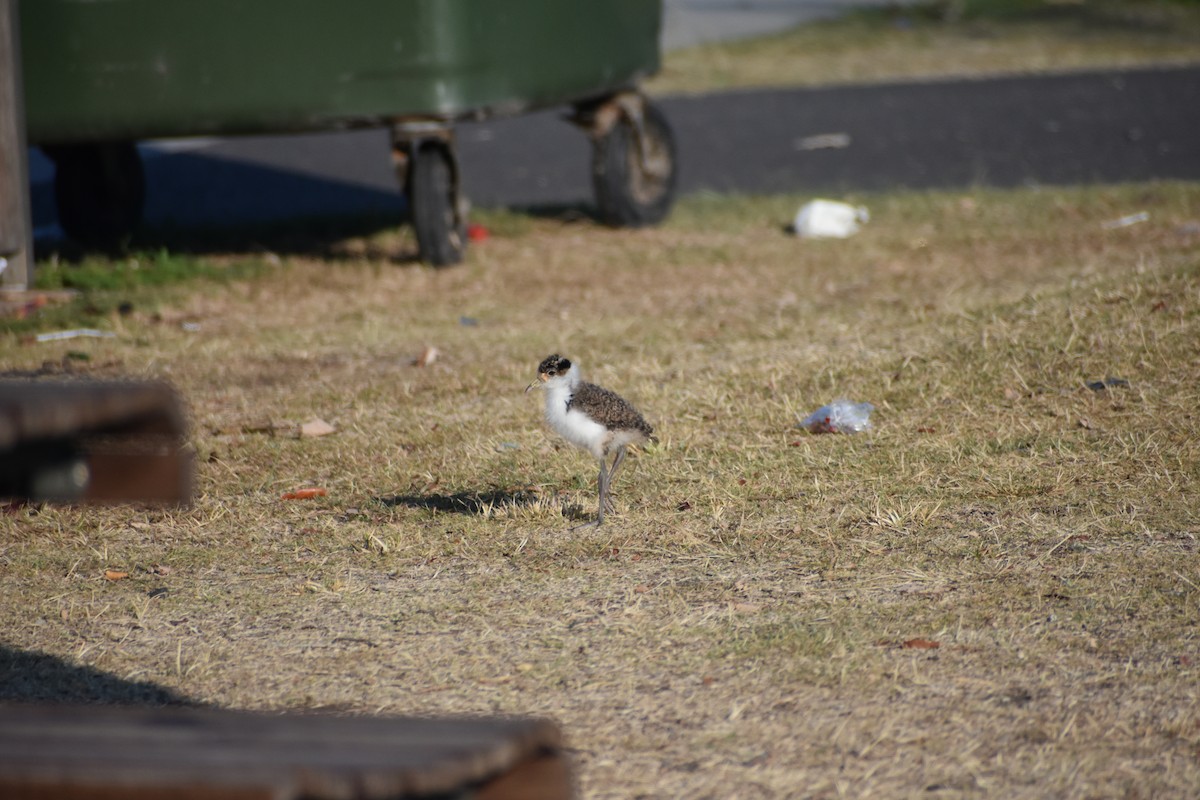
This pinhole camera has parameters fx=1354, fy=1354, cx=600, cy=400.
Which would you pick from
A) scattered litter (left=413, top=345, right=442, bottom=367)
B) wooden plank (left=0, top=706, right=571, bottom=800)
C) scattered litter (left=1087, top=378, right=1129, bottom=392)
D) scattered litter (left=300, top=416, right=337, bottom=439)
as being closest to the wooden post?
scattered litter (left=413, top=345, right=442, bottom=367)

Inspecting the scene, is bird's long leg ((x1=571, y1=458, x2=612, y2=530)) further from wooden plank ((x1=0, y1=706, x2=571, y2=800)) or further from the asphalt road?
the asphalt road

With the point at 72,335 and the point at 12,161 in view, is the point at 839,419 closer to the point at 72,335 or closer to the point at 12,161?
the point at 72,335

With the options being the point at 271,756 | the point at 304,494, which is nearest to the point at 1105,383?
the point at 304,494

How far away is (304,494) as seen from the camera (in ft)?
18.6

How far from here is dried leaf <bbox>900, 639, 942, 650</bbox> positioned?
4.00 m

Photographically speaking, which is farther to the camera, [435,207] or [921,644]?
[435,207]

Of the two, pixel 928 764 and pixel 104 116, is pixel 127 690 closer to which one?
pixel 928 764

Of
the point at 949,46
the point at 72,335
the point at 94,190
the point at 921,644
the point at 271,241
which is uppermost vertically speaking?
the point at 949,46

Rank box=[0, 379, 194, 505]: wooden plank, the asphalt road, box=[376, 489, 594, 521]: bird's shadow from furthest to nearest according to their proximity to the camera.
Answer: the asphalt road, box=[376, 489, 594, 521]: bird's shadow, box=[0, 379, 194, 505]: wooden plank

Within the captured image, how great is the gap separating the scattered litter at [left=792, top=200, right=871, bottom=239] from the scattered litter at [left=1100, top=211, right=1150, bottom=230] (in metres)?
1.87

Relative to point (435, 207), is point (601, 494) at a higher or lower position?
lower

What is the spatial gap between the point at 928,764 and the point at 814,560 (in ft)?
4.56

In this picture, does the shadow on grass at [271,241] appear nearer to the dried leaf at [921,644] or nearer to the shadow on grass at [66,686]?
the shadow on grass at [66,686]

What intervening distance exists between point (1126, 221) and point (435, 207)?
5.13 metres
